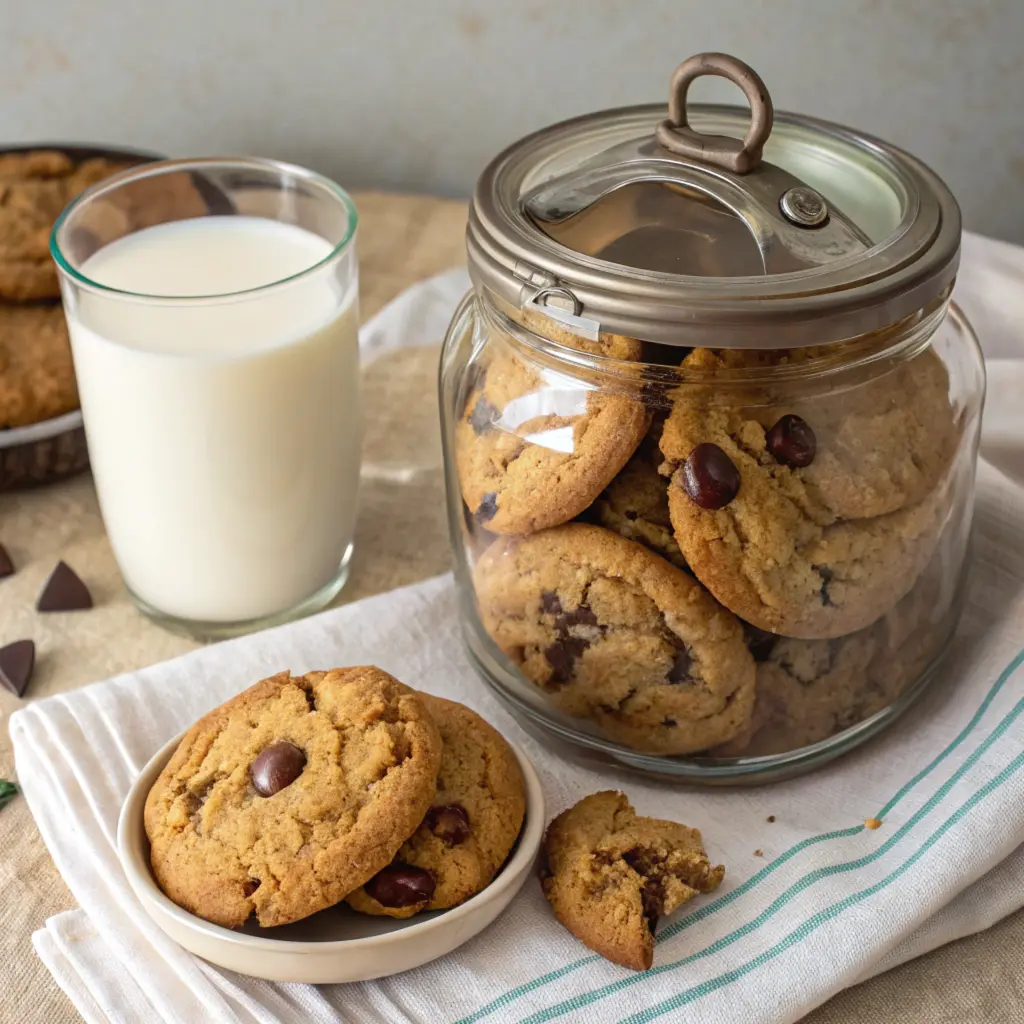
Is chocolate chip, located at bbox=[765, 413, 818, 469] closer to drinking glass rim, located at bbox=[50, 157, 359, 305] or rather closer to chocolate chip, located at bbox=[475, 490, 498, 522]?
chocolate chip, located at bbox=[475, 490, 498, 522]

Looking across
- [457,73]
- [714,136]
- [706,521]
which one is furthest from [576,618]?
[457,73]

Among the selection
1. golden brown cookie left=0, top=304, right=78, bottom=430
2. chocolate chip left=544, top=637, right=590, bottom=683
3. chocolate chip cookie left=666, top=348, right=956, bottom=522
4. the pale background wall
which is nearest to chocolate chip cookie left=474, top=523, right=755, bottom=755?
chocolate chip left=544, top=637, right=590, bottom=683

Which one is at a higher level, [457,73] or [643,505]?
[643,505]

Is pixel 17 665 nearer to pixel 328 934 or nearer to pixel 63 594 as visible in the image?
pixel 63 594

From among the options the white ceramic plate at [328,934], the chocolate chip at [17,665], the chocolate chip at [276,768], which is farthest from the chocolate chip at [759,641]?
the chocolate chip at [17,665]

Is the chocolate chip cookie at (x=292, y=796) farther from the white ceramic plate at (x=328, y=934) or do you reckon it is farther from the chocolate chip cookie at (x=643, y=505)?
the chocolate chip cookie at (x=643, y=505)

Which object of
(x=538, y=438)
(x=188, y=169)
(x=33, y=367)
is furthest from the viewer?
(x=33, y=367)

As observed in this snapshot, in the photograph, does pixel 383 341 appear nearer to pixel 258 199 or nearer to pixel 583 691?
pixel 258 199
